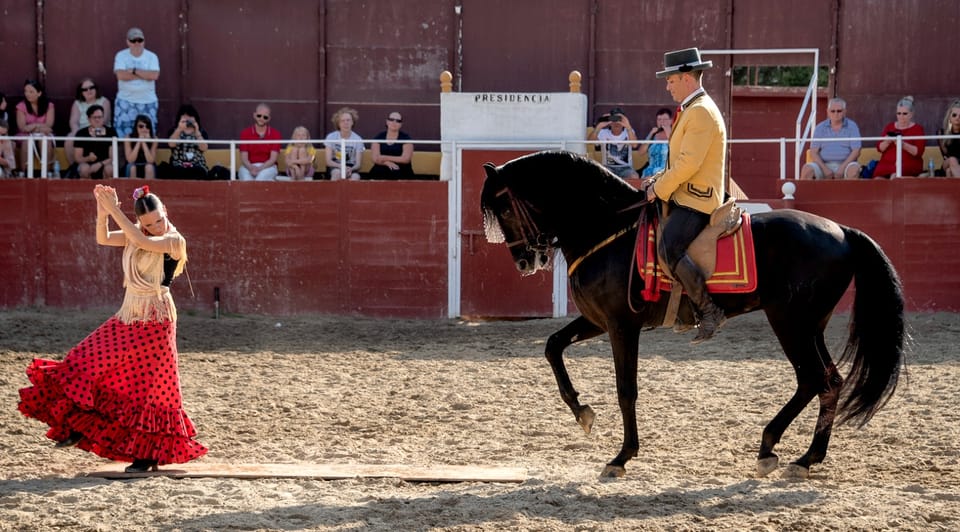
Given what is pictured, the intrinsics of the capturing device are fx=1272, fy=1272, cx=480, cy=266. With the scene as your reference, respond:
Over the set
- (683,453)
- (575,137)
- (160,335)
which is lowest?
(683,453)

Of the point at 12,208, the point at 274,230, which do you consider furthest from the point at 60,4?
the point at 274,230

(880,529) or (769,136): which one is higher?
(769,136)

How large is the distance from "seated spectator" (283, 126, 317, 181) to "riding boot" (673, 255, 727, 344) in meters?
8.25

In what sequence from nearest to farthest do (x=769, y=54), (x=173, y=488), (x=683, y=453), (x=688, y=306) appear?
(x=173, y=488), (x=688, y=306), (x=683, y=453), (x=769, y=54)

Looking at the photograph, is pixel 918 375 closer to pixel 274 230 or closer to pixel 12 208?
pixel 274 230

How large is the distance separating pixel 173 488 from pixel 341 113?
8.96 metres

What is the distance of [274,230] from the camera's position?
14750 millimetres

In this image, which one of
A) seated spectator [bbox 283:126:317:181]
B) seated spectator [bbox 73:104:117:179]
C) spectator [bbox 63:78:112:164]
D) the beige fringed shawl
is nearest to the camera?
the beige fringed shawl

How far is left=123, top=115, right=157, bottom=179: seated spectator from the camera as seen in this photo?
14.7 metres

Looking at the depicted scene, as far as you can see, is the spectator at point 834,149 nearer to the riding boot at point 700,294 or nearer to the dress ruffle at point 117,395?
the riding boot at point 700,294

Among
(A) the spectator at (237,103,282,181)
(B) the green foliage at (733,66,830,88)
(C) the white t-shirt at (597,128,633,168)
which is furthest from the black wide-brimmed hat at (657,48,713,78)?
(B) the green foliage at (733,66,830,88)

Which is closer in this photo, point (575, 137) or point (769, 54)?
point (575, 137)

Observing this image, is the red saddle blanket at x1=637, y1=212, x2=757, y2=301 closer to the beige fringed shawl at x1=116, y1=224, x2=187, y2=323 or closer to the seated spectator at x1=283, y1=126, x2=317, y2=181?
the beige fringed shawl at x1=116, y1=224, x2=187, y2=323

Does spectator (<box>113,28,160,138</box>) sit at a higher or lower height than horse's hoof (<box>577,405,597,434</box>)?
higher
